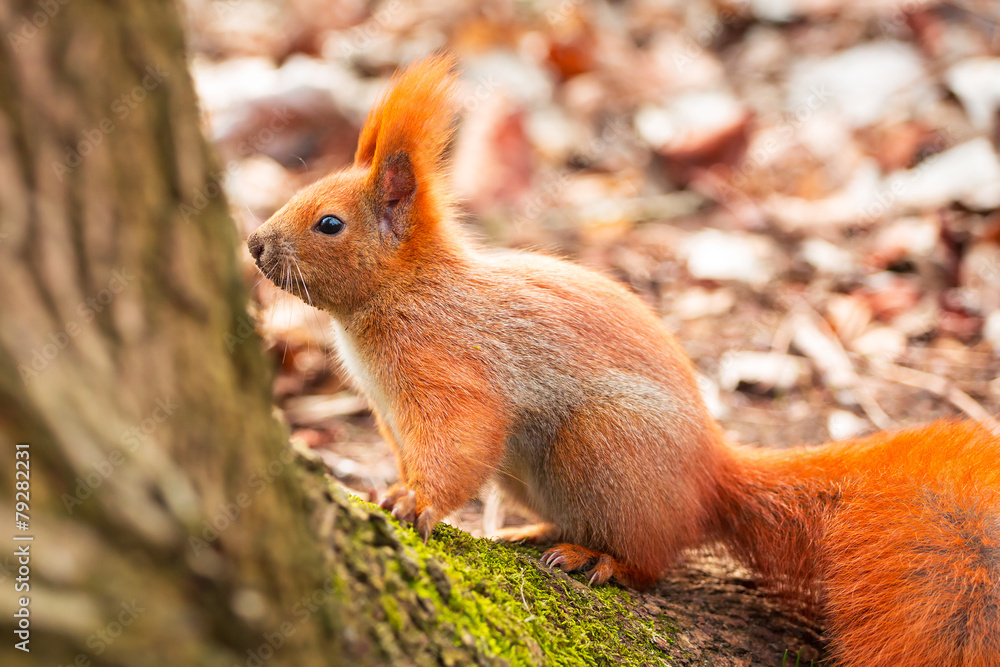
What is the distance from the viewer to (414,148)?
2717 mm

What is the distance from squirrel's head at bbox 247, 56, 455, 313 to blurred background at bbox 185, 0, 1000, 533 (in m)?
0.46

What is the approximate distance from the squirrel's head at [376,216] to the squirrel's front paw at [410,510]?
2.78ft

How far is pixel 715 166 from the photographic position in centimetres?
612

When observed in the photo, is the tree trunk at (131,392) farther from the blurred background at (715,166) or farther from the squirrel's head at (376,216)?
the blurred background at (715,166)

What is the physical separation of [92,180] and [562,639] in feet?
4.62

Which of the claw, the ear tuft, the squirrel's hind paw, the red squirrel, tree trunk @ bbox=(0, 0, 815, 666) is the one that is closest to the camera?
tree trunk @ bbox=(0, 0, 815, 666)

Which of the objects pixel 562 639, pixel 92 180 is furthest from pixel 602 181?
pixel 92 180

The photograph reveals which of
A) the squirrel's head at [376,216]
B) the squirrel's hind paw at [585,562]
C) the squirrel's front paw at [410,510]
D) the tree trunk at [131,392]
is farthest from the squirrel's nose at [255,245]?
the tree trunk at [131,392]

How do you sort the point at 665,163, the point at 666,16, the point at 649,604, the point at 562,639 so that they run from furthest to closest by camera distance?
the point at 666,16 → the point at 665,163 → the point at 649,604 → the point at 562,639

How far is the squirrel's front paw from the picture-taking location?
6.40ft

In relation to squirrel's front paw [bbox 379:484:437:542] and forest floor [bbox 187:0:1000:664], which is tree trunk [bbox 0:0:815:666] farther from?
forest floor [bbox 187:0:1000:664]

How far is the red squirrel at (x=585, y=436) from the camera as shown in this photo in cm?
216

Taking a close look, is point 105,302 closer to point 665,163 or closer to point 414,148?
point 414,148

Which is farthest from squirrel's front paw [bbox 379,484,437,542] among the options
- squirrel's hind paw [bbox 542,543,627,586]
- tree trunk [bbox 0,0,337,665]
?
tree trunk [bbox 0,0,337,665]
